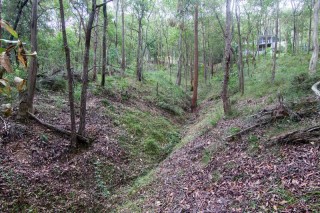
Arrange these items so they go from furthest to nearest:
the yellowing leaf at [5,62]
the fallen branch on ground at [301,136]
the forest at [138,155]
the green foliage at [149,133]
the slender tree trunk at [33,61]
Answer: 1. the green foliage at [149,133]
2. the slender tree trunk at [33,61]
3. the fallen branch on ground at [301,136]
4. the forest at [138,155]
5. the yellowing leaf at [5,62]

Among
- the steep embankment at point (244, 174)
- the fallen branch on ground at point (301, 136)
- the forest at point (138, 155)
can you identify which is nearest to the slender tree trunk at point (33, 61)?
the forest at point (138, 155)

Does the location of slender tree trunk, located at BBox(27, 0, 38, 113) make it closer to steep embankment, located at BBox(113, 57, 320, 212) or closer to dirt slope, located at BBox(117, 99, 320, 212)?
steep embankment, located at BBox(113, 57, 320, 212)

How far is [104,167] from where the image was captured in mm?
7164

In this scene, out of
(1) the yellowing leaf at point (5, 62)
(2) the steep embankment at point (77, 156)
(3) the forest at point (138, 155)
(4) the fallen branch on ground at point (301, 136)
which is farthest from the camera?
(2) the steep embankment at point (77, 156)

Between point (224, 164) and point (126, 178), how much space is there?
10.5 feet

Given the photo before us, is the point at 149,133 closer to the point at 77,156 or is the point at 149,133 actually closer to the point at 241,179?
the point at 77,156

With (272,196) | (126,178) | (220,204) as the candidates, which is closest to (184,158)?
(126,178)

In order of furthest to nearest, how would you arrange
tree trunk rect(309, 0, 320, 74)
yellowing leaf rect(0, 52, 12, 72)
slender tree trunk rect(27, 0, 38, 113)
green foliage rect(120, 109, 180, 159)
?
tree trunk rect(309, 0, 320, 74) → green foliage rect(120, 109, 180, 159) → slender tree trunk rect(27, 0, 38, 113) → yellowing leaf rect(0, 52, 12, 72)

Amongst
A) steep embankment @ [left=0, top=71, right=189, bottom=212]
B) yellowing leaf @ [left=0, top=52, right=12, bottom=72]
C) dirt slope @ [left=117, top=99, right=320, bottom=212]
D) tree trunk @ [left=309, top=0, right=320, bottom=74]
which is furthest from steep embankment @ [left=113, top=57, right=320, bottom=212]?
yellowing leaf @ [left=0, top=52, right=12, bottom=72]

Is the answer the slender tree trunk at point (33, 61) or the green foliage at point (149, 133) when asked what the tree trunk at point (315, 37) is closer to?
the green foliage at point (149, 133)

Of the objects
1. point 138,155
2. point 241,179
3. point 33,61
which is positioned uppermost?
point 33,61

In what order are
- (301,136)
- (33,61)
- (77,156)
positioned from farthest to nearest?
(33,61), (77,156), (301,136)

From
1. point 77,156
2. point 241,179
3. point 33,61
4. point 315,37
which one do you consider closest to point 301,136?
point 241,179

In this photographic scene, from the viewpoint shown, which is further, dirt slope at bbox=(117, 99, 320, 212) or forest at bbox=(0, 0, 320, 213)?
forest at bbox=(0, 0, 320, 213)
